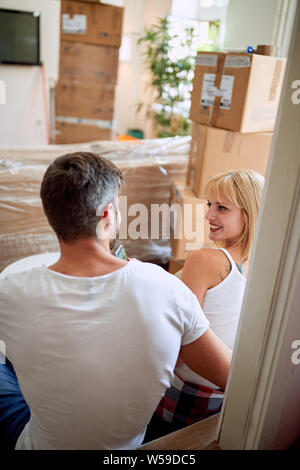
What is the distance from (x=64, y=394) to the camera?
0.82m

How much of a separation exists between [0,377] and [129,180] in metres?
1.62

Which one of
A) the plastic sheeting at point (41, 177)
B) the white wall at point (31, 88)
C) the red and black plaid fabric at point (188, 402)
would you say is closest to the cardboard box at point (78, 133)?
the plastic sheeting at point (41, 177)

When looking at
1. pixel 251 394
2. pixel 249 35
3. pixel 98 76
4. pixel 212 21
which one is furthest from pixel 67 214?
pixel 212 21

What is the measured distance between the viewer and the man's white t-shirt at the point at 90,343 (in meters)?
0.80

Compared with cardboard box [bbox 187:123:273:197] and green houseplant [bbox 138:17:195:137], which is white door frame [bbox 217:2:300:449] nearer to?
cardboard box [bbox 187:123:273:197]

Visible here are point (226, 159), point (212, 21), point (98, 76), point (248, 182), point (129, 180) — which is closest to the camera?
point (248, 182)

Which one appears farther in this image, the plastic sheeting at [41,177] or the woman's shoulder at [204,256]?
the plastic sheeting at [41,177]

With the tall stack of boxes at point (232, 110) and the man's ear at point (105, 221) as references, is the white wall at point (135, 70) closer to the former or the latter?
the tall stack of boxes at point (232, 110)

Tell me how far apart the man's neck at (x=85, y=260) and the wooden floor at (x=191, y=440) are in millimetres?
413

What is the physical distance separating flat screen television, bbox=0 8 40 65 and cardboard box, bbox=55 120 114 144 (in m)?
1.95

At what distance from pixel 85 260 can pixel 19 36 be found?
4622 millimetres

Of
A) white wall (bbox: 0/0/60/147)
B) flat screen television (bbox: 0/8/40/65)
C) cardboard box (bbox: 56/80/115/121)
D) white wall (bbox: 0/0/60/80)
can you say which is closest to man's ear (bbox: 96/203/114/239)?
cardboard box (bbox: 56/80/115/121)

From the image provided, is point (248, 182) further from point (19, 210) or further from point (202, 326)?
point (19, 210)

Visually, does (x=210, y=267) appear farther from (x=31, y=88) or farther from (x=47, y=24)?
(x=47, y=24)
